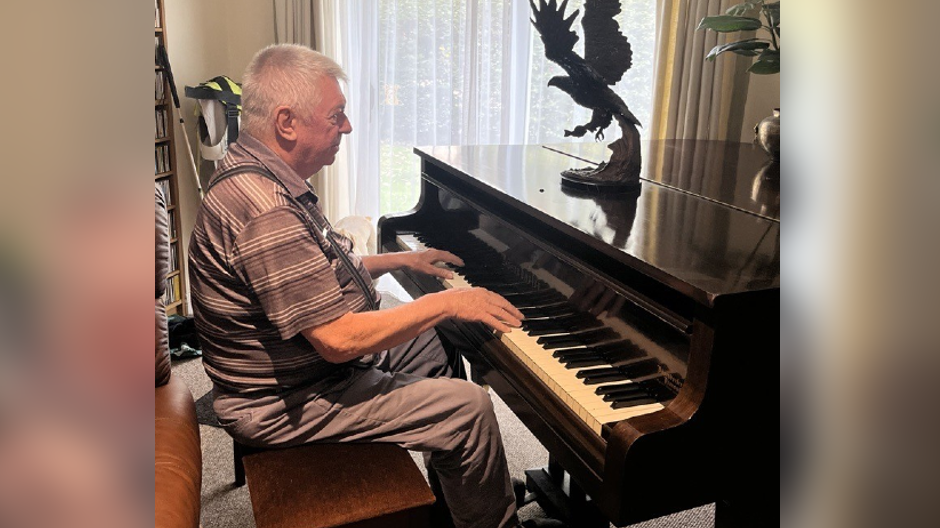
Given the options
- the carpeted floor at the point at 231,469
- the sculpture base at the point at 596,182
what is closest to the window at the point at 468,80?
the carpeted floor at the point at 231,469

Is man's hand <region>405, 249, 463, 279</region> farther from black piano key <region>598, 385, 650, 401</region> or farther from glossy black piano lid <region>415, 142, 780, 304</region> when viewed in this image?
black piano key <region>598, 385, 650, 401</region>

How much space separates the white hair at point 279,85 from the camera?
1.82 meters

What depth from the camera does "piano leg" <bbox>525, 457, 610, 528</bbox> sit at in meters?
2.19

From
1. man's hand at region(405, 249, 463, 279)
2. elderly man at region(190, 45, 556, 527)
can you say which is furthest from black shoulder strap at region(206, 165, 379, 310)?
man's hand at region(405, 249, 463, 279)

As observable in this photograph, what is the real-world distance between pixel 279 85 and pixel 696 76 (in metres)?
2.99

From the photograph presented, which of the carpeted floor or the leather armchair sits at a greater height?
the leather armchair

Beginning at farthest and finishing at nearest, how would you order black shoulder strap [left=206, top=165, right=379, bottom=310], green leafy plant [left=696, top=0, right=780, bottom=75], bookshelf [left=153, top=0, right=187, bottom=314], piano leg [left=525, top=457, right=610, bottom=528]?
bookshelf [left=153, top=0, right=187, bottom=314] < green leafy plant [left=696, top=0, right=780, bottom=75] < piano leg [left=525, top=457, right=610, bottom=528] < black shoulder strap [left=206, top=165, right=379, bottom=310]

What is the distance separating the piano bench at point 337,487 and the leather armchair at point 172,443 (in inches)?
5.8

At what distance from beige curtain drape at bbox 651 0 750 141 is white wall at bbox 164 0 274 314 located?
240 cm

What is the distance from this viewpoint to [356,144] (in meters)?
5.03

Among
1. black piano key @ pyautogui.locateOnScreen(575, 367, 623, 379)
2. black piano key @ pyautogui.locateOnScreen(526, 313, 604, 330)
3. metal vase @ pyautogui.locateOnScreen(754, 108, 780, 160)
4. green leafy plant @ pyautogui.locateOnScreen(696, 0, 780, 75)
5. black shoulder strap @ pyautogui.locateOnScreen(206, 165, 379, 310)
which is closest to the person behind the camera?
black piano key @ pyautogui.locateOnScreen(575, 367, 623, 379)
